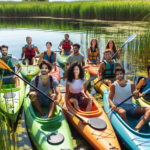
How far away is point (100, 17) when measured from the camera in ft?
56.7

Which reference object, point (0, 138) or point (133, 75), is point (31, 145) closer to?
point (0, 138)

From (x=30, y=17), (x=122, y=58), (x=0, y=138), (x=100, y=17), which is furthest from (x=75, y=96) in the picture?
(x=30, y=17)

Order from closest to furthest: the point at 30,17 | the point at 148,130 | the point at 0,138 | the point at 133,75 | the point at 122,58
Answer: the point at 0,138 < the point at 148,130 < the point at 133,75 < the point at 122,58 < the point at 30,17

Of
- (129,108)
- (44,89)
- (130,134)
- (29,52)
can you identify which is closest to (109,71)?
(129,108)

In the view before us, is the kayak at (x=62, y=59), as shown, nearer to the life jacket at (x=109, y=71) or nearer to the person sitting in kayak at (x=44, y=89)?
the life jacket at (x=109, y=71)

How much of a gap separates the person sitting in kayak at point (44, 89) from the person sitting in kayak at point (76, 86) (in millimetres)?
233

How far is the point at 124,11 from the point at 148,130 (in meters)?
13.6

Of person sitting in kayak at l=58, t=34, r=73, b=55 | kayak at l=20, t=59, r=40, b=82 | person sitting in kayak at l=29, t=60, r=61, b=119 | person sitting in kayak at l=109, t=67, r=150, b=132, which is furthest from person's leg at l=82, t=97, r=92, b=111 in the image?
person sitting in kayak at l=58, t=34, r=73, b=55

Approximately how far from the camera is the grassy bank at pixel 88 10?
46.9 feet

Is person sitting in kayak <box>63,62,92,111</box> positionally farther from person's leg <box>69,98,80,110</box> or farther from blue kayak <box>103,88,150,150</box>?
blue kayak <box>103,88,150,150</box>

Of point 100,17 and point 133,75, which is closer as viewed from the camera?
point 133,75

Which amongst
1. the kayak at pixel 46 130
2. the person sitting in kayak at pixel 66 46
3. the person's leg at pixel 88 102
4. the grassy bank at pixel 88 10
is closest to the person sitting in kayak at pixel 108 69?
the person's leg at pixel 88 102

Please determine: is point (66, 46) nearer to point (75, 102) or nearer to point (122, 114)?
point (75, 102)

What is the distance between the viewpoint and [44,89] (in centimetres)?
Result: 340
